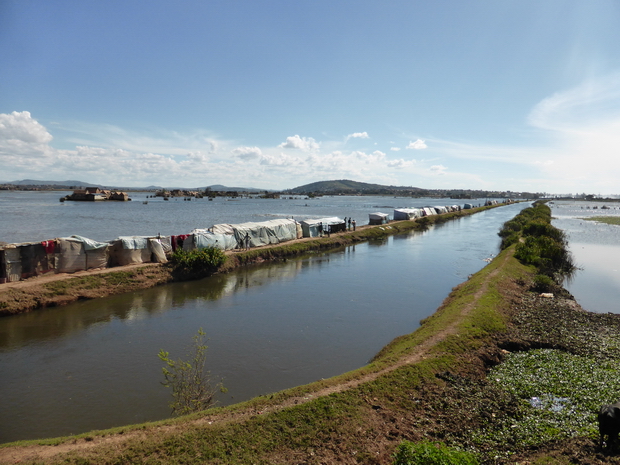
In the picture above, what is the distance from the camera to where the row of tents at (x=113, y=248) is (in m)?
20.3

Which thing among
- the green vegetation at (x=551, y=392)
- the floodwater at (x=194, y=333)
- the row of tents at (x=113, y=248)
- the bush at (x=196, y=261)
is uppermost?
the row of tents at (x=113, y=248)

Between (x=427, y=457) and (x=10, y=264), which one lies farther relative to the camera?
(x=10, y=264)

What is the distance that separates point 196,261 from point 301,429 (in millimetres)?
20375

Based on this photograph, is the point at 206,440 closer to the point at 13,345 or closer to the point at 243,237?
the point at 13,345

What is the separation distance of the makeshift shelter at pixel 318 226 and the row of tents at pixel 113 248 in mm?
5032

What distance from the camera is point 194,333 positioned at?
54.0 feet

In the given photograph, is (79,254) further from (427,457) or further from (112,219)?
(112,219)

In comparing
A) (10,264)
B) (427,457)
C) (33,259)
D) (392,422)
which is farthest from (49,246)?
(427,457)

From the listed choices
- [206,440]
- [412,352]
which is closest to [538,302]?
[412,352]

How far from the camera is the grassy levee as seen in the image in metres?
7.30

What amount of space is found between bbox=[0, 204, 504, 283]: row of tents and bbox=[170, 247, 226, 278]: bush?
1191 millimetres

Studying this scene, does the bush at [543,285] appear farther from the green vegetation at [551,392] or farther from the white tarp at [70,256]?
the white tarp at [70,256]

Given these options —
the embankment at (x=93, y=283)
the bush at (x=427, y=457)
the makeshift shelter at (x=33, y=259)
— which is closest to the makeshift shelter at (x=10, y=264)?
the makeshift shelter at (x=33, y=259)

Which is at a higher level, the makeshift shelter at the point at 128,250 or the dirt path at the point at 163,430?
the makeshift shelter at the point at 128,250
